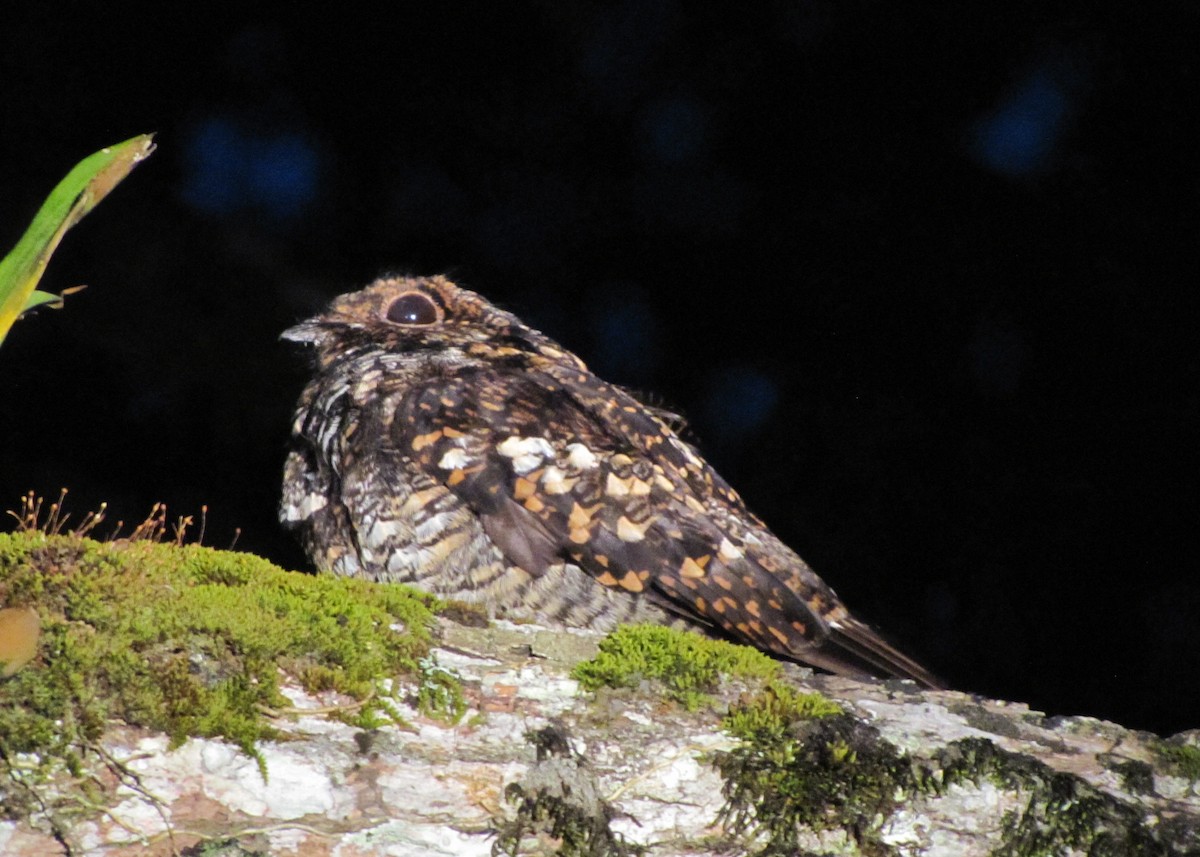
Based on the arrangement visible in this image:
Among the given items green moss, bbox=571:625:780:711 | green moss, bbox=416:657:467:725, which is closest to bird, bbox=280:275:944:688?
green moss, bbox=571:625:780:711

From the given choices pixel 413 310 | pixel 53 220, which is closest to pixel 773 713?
pixel 53 220

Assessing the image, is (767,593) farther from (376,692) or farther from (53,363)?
(53,363)

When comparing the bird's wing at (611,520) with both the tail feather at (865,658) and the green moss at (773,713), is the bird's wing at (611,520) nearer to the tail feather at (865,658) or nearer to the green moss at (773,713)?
the tail feather at (865,658)

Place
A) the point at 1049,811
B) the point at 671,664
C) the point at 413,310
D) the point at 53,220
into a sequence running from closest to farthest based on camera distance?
the point at 53,220, the point at 1049,811, the point at 671,664, the point at 413,310

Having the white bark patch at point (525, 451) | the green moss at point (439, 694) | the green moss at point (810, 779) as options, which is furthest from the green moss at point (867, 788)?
the white bark patch at point (525, 451)

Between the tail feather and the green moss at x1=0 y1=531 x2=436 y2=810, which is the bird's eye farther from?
the green moss at x1=0 y1=531 x2=436 y2=810

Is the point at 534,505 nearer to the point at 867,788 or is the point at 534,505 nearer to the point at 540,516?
the point at 540,516
